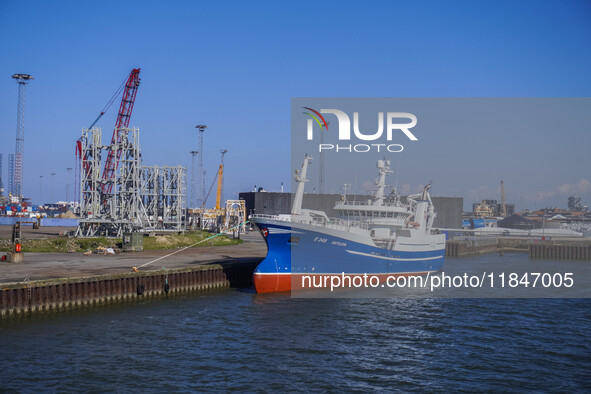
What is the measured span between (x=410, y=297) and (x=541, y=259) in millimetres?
59234

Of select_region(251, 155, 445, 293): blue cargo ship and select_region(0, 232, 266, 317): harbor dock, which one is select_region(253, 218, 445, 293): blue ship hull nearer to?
select_region(251, 155, 445, 293): blue cargo ship

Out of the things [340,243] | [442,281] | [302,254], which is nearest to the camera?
[302,254]

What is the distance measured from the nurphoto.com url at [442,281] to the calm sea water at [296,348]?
6008mm

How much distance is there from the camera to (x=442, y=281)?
59.1 metres

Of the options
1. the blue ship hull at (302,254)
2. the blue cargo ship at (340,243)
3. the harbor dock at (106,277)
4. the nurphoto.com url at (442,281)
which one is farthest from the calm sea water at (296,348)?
the nurphoto.com url at (442,281)

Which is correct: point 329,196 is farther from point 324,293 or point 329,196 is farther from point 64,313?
point 64,313

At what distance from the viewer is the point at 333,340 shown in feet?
102

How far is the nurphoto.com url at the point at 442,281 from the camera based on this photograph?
47.8m

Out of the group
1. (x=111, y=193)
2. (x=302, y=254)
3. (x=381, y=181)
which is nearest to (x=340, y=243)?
(x=302, y=254)

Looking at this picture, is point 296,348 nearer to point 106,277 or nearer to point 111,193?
point 106,277

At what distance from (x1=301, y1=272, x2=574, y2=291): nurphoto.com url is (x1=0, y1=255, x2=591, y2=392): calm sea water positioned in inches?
237

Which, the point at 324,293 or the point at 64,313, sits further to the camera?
the point at 324,293

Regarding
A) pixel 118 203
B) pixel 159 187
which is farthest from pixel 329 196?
pixel 118 203

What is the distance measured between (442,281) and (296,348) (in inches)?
1345
